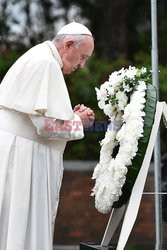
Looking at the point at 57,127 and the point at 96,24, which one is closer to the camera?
the point at 57,127

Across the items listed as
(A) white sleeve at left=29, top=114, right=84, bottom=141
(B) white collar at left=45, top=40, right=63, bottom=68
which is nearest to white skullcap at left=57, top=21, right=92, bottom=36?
(B) white collar at left=45, top=40, right=63, bottom=68

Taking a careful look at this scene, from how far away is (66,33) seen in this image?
4.75m

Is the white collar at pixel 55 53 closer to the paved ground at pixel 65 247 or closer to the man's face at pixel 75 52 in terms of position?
the man's face at pixel 75 52

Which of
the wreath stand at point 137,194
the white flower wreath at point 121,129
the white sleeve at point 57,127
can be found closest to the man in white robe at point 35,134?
the white sleeve at point 57,127

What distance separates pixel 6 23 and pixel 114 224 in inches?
278

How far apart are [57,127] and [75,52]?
0.49 m

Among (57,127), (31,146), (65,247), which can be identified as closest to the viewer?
(57,127)

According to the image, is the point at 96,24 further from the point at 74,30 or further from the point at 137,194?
the point at 137,194

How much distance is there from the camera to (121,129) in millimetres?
4688

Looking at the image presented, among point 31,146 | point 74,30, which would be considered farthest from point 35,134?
point 74,30

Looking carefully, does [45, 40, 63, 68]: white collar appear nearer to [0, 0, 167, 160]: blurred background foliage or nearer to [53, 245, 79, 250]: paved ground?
[53, 245, 79, 250]: paved ground

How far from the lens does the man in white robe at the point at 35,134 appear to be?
179 inches

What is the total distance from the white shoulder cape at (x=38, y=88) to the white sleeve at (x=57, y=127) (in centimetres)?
4

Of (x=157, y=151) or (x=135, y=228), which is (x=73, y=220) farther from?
(x=157, y=151)
